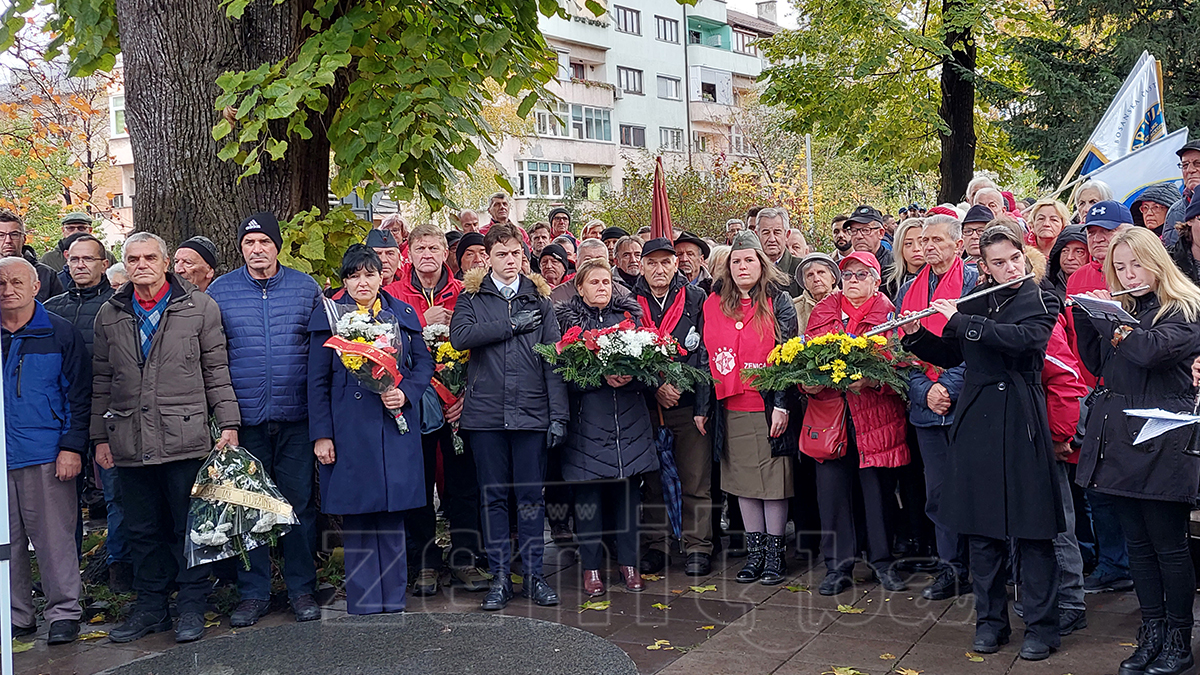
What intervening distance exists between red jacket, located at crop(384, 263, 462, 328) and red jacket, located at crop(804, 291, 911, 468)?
109 inches

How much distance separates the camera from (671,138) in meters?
57.8

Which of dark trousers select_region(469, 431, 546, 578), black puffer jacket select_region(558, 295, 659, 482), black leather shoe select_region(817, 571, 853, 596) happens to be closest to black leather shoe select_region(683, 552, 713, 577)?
black puffer jacket select_region(558, 295, 659, 482)

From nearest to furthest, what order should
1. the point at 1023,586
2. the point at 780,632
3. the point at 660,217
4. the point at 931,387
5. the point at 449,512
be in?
the point at 1023,586 → the point at 780,632 → the point at 931,387 → the point at 449,512 → the point at 660,217

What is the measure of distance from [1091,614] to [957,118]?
13030 mm

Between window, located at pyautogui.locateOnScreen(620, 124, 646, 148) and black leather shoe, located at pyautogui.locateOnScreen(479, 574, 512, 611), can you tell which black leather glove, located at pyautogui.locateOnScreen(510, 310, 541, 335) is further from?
window, located at pyautogui.locateOnScreen(620, 124, 646, 148)

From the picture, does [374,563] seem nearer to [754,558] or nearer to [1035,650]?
[754,558]

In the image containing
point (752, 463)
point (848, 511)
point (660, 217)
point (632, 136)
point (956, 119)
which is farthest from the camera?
point (632, 136)

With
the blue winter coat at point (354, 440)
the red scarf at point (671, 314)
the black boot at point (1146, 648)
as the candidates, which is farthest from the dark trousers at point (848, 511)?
the blue winter coat at point (354, 440)

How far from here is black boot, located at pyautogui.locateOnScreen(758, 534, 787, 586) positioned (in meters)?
7.06

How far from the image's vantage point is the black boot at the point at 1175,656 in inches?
200

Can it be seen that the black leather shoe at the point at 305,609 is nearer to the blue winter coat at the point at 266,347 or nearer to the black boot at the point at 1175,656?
the blue winter coat at the point at 266,347

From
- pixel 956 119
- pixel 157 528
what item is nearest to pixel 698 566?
pixel 157 528

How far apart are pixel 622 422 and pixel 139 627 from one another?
10.1 ft

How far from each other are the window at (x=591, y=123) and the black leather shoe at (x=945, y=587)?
155ft
